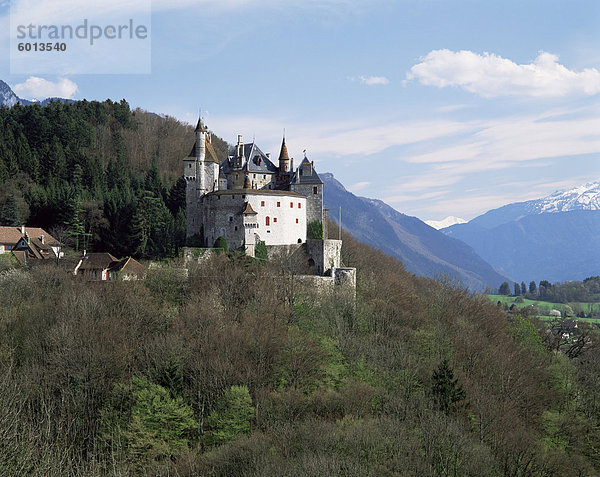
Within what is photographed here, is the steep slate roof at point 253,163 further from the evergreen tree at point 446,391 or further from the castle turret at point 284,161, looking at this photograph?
the evergreen tree at point 446,391

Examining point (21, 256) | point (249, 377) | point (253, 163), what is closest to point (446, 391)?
point (249, 377)

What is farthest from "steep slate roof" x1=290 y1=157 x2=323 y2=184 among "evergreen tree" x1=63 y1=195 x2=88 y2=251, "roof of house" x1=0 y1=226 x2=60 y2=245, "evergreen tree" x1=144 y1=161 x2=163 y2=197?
"roof of house" x1=0 y1=226 x2=60 y2=245

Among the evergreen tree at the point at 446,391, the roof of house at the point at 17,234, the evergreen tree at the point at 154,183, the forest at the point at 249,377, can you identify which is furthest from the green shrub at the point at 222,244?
the evergreen tree at the point at 446,391

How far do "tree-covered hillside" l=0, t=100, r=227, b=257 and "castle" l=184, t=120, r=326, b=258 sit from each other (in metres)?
5.82

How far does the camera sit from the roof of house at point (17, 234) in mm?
59281

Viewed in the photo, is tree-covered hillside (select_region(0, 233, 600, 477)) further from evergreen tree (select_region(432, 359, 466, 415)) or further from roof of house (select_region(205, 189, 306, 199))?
roof of house (select_region(205, 189, 306, 199))

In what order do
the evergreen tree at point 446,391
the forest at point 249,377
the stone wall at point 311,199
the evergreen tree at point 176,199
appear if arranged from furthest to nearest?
the evergreen tree at point 176,199, the stone wall at point 311,199, the evergreen tree at point 446,391, the forest at point 249,377

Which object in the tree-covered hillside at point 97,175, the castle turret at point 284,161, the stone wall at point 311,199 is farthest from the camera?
the castle turret at point 284,161

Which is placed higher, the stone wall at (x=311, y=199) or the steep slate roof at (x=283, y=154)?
the steep slate roof at (x=283, y=154)

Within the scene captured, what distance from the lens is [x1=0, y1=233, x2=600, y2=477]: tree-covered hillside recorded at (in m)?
29.2

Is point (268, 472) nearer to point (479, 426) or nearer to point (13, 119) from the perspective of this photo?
point (479, 426)

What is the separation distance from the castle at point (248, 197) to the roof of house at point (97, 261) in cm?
822

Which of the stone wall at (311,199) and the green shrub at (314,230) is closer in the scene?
the green shrub at (314,230)

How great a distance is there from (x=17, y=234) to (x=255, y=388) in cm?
3597
